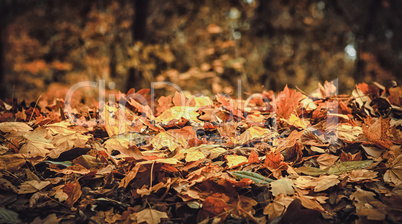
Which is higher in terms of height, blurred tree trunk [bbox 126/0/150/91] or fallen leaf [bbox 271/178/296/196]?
blurred tree trunk [bbox 126/0/150/91]

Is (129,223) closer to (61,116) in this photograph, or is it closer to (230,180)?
(230,180)

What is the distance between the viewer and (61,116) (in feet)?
5.20

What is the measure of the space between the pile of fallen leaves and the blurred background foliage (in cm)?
384

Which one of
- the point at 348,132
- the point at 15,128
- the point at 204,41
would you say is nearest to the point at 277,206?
the point at 348,132

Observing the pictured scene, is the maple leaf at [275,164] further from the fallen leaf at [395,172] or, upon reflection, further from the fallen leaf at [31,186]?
the fallen leaf at [31,186]

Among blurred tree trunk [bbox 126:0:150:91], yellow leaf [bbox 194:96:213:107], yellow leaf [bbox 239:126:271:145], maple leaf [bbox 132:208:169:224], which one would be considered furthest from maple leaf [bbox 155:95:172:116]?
blurred tree trunk [bbox 126:0:150:91]

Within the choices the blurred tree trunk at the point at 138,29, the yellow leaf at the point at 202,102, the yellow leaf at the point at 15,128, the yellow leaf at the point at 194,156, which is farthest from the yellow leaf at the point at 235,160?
the blurred tree trunk at the point at 138,29

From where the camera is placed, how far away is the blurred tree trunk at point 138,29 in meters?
5.03

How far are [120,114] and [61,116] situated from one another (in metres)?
0.43

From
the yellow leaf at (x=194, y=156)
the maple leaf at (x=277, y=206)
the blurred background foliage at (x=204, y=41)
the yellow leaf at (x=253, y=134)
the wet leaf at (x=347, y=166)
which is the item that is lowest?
the maple leaf at (x=277, y=206)

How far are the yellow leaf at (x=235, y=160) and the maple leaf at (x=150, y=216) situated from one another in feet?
1.09

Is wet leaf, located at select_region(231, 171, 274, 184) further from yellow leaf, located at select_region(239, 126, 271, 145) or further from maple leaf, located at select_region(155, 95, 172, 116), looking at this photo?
maple leaf, located at select_region(155, 95, 172, 116)

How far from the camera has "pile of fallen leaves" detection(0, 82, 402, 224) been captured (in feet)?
3.11

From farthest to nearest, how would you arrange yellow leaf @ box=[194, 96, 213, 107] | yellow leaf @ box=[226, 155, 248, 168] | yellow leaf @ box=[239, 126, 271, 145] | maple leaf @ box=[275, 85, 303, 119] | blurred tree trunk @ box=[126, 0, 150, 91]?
blurred tree trunk @ box=[126, 0, 150, 91] < yellow leaf @ box=[194, 96, 213, 107] < maple leaf @ box=[275, 85, 303, 119] < yellow leaf @ box=[239, 126, 271, 145] < yellow leaf @ box=[226, 155, 248, 168]
